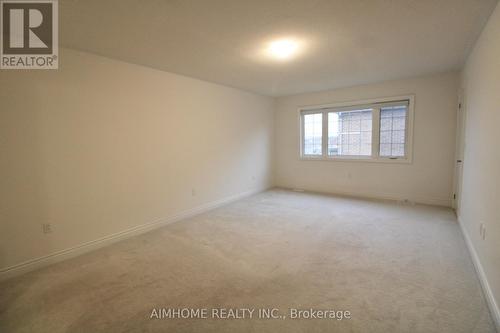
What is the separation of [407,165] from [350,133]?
1274 millimetres

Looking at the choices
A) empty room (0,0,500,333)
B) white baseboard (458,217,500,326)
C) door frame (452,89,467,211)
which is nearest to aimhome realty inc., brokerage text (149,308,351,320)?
empty room (0,0,500,333)

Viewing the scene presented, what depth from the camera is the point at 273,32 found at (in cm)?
245

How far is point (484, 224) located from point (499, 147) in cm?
76

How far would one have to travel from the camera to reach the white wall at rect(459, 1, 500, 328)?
1854mm

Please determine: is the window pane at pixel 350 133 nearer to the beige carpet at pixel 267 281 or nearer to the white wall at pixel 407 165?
the white wall at pixel 407 165

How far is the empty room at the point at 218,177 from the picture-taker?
187cm

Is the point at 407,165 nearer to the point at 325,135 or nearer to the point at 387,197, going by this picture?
the point at 387,197

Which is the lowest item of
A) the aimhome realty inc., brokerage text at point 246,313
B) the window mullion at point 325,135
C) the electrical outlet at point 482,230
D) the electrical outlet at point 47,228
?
the aimhome realty inc., brokerage text at point 246,313

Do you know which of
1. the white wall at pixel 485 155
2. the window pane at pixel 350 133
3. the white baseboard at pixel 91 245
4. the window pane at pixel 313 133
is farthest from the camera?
the window pane at pixel 313 133

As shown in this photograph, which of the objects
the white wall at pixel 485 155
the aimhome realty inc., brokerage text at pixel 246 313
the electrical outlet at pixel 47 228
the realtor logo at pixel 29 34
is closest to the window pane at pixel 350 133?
the white wall at pixel 485 155

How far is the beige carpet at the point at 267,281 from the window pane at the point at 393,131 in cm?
168

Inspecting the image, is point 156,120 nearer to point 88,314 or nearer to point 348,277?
point 88,314

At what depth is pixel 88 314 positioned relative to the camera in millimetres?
1789

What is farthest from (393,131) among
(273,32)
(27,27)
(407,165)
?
(27,27)
